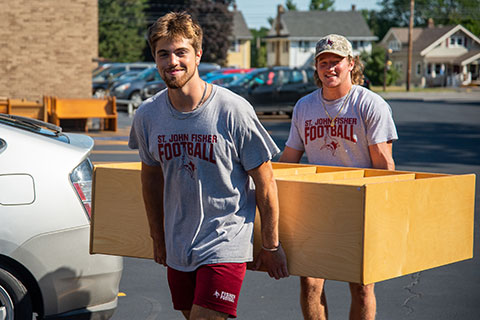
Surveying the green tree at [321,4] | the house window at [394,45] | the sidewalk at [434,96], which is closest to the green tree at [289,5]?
the green tree at [321,4]

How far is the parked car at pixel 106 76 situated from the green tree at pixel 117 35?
42315 mm

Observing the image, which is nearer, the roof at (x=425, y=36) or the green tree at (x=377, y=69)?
the green tree at (x=377, y=69)

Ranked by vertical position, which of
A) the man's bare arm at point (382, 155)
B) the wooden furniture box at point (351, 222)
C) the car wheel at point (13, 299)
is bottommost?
the car wheel at point (13, 299)

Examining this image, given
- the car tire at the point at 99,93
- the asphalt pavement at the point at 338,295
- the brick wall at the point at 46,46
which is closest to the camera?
the asphalt pavement at the point at 338,295

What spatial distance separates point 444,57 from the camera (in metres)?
92.1

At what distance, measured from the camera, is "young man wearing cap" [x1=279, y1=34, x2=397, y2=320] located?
13.8 feet

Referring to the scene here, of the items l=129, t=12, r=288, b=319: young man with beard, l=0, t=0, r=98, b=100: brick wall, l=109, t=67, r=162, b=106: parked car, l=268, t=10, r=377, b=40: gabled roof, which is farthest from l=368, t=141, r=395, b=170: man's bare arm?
l=268, t=10, r=377, b=40: gabled roof

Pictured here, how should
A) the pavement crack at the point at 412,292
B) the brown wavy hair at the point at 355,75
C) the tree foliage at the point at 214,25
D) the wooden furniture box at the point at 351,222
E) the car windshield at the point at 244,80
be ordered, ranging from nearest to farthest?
1. the wooden furniture box at the point at 351,222
2. the brown wavy hair at the point at 355,75
3. the pavement crack at the point at 412,292
4. the car windshield at the point at 244,80
5. the tree foliage at the point at 214,25

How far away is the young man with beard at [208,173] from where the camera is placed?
128 inches

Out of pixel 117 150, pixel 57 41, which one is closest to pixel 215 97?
pixel 117 150

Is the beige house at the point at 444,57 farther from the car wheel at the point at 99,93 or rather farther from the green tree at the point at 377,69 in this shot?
the car wheel at the point at 99,93

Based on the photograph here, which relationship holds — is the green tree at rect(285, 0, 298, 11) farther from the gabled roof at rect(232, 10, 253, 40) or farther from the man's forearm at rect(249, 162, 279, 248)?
the man's forearm at rect(249, 162, 279, 248)

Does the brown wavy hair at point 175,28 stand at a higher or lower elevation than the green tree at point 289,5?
lower

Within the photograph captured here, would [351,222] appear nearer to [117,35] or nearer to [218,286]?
[218,286]
